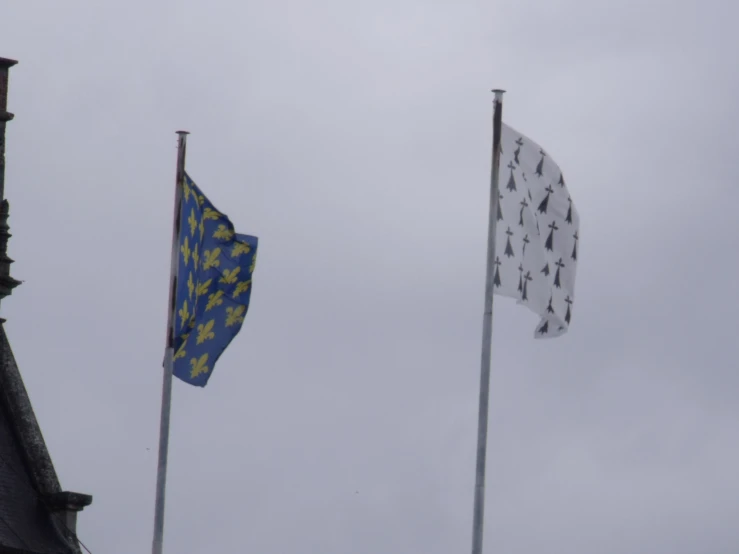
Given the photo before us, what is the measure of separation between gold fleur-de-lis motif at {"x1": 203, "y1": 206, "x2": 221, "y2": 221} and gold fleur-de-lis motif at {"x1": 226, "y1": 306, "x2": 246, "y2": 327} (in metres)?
1.44

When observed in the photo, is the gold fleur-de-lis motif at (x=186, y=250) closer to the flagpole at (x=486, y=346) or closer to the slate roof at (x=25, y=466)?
the slate roof at (x=25, y=466)

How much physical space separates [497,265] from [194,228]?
17.2ft

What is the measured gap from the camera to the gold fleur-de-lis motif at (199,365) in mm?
28031

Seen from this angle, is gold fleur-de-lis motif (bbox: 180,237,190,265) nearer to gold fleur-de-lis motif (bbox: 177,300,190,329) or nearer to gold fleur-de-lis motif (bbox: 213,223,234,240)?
gold fleur-de-lis motif (bbox: 213,223,234,240)

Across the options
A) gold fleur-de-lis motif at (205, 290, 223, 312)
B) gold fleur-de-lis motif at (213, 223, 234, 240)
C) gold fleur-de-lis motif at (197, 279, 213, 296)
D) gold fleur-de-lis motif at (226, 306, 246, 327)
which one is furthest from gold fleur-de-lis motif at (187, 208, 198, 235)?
gold fleur-de-lis motif at (226, 306, 246, 327)

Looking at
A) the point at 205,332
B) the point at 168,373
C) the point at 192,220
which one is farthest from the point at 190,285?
the point at 168,373

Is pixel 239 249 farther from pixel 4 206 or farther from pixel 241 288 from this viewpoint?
pixel 4 206

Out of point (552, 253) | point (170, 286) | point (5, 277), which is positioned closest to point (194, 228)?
point (170, 286)

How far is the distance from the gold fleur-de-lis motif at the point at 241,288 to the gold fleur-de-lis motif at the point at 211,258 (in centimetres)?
48

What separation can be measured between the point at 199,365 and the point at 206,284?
1.31 meters

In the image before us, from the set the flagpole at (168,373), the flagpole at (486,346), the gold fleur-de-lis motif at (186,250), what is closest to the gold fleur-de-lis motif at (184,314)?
the flagpole at (168,373)

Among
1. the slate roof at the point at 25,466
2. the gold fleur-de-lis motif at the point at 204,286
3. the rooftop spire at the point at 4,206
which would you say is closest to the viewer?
the gold fleur-de-lis motif at the point at 204,286

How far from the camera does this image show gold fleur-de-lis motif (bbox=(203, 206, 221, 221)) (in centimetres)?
2844

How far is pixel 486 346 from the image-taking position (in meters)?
25.4
